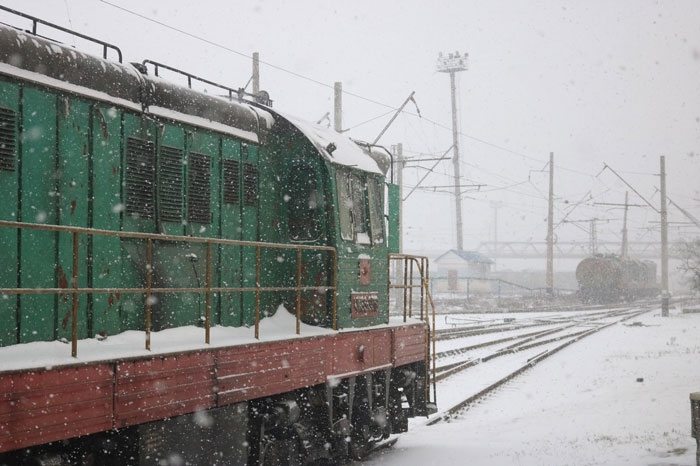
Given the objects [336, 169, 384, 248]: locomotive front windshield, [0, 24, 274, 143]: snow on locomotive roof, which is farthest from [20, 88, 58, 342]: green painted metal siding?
[336, 169, 384, 248]: locomotive front windshield

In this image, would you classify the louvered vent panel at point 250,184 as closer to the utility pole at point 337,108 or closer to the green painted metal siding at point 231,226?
the green painted metal siding at point 231,226

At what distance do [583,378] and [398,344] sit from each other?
773cm

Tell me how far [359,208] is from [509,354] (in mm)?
11385

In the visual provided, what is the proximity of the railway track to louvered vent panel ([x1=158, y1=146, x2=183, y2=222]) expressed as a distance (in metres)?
5.67

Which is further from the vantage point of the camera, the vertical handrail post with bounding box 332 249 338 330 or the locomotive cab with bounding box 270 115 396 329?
the locomotive cab with bounding box 270 115 396 329

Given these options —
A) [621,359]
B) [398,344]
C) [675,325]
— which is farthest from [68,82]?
[675,325]

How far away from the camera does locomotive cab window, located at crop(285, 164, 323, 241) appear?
7.71 meters

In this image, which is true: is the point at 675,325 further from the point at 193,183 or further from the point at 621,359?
the point at 193,183

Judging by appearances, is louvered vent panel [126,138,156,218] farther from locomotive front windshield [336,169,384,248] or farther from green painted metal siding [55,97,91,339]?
locomotive front windshield [336,169,384,248]

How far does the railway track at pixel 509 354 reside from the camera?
12.6 metres

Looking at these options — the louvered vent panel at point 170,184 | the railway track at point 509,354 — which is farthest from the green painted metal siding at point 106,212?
the railway track at point 509,354

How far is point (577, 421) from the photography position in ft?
35.0

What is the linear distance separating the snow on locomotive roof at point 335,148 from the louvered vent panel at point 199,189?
4.18 feet

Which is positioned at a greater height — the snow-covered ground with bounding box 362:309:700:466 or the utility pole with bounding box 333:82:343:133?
the utility pole with bounding box 333:82:343:133
